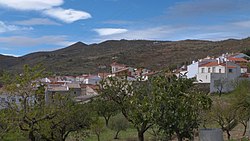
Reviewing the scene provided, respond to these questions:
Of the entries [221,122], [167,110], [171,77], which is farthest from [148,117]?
[221,122]

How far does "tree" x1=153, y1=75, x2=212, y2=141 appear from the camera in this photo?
14055 mm

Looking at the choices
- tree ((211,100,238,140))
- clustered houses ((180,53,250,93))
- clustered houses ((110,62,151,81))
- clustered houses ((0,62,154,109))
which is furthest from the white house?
tree ((211,100,238,140))

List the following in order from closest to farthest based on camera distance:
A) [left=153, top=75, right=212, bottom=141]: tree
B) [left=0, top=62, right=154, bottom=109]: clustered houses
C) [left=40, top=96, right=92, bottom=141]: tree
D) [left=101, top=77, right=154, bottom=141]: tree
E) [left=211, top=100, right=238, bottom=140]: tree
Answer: [left=153, top=75, right=212, bottom=141]: tree < [left=101, top=77, right=154, bottom=141]: tree < [left=40, top=96, right=92, bottom=141]: tree < [left=0, top=62, right=154, bottom=109]: clustered houses < [left=211, top=100, right=238, bottom=140]: tree

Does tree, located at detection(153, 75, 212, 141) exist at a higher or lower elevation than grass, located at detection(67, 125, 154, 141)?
higher

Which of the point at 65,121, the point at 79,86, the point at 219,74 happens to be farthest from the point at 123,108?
the point at 79,86

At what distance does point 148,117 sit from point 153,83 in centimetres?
152

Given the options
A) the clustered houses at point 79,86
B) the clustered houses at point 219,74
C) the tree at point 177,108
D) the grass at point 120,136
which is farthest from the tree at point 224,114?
the clustered houses at point 219,74

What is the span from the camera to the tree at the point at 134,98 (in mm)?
15312

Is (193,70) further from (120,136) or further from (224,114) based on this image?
(224,114)

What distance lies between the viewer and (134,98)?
17.2 m

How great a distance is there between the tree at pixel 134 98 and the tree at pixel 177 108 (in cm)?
50

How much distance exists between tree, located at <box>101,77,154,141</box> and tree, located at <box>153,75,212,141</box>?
50 cm

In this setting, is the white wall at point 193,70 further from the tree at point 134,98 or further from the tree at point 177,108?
the tree at point 177,108

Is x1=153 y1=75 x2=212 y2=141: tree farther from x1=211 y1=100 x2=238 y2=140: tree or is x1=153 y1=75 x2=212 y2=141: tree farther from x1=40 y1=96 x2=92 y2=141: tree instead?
x1=211 y1=100 x2=238 y2=140: tree
